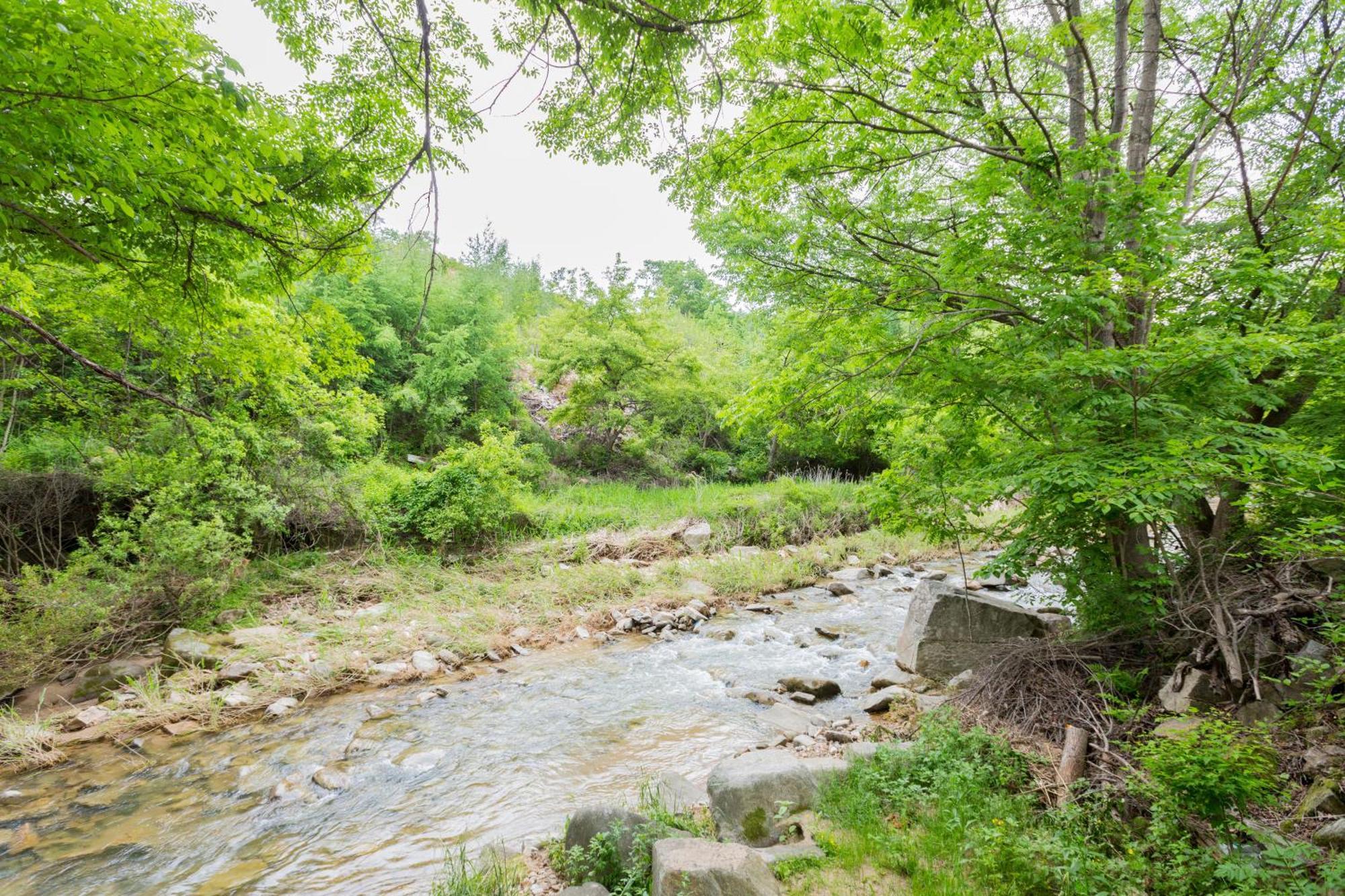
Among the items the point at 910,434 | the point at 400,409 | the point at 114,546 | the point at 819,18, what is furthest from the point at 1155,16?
the point at 400,409

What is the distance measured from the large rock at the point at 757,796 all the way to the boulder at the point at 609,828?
1.51 feet

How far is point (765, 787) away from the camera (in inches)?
122

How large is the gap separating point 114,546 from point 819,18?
A: 850cm

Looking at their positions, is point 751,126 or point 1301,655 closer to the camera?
point 1301,655

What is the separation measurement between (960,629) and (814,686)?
5.15ft

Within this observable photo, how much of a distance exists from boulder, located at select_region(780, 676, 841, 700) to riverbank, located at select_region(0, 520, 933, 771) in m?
2.84

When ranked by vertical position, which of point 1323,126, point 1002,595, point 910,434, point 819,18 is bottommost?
point 1002,595

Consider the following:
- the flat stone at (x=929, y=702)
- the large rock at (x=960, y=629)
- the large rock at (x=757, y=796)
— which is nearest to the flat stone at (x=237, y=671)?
the large rock at (x=757, y=796)

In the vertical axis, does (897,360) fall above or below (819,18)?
below

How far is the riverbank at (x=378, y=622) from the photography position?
4.84 m

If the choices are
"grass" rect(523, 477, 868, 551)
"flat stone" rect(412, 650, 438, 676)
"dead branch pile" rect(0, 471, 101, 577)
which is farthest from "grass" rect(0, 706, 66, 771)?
"grass" rect(523, 477, 868, 551)

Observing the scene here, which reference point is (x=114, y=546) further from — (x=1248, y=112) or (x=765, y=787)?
(x=1248, y=112)

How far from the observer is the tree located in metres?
2.90

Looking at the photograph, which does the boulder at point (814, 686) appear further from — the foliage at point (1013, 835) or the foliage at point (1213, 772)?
the foliage at point (1213, 772)
